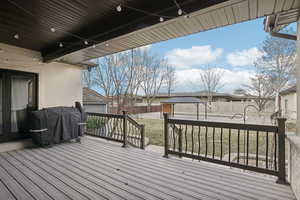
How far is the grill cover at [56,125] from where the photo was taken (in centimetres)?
401

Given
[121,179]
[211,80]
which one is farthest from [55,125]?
[211,80]

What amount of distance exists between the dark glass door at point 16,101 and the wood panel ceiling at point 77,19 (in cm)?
92

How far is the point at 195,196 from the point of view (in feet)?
6.80

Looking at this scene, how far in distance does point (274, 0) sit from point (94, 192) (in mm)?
3295

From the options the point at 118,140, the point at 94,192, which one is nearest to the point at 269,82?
the point at 118,140

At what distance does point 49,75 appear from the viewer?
4984 mm

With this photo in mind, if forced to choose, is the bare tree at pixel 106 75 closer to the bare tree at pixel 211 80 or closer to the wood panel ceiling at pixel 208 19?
the wood panel ceiling at pixel 208 19

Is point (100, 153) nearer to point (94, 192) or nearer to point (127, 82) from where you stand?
point (94, 192)

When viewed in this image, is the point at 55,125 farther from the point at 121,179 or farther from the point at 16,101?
the point at 121,179

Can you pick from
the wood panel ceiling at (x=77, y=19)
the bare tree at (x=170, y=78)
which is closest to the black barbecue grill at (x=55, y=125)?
the wood panel ceiling at (x=77, y=19)

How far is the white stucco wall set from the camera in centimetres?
413

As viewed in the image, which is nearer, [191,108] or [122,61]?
[122,61]

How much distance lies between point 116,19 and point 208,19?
1617mm

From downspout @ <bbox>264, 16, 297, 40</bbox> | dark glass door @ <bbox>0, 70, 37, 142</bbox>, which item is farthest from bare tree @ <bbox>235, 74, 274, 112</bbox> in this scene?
dark glass door @ <bbox>0, 70, 37, 142</bbox>
